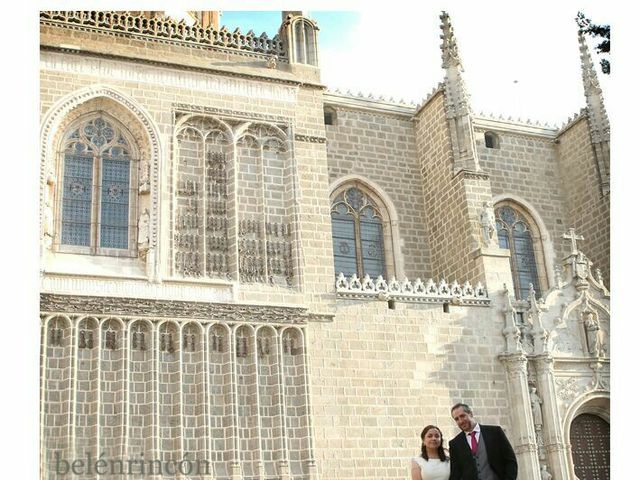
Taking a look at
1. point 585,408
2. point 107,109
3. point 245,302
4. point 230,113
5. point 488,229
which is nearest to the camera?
point 245,302

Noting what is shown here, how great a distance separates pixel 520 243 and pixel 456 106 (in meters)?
3.92

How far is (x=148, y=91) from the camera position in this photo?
49.6ft

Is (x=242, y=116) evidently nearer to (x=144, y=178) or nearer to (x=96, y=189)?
(x=144, y=178)

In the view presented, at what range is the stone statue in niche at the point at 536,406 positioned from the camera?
15.6 m

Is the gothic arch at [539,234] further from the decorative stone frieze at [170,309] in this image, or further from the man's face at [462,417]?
the man's face at [462,417]

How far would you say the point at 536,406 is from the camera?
1571 centimetres

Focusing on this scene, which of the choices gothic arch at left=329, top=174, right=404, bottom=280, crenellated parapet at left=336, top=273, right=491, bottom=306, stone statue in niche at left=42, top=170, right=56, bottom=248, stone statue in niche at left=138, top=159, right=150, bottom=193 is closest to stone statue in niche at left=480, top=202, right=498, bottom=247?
crenellated parapet at left=336, top=273, right=491, bottom=306

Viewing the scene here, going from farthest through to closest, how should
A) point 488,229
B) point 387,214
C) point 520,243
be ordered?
point 520,243
point 387,214
point 488,229

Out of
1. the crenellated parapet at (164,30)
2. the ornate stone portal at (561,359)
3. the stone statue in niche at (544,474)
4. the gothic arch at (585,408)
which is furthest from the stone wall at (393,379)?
the crenellated parapet at (164,30)

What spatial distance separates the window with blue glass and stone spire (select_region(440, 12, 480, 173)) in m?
7.06

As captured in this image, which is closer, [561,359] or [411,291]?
[411,291]

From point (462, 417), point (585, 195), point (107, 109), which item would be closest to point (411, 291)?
point (107, 109)

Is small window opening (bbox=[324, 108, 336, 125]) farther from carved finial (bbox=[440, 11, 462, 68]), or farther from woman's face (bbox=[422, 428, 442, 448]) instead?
woman's face (bbox=[422, 428, 442, 448])
